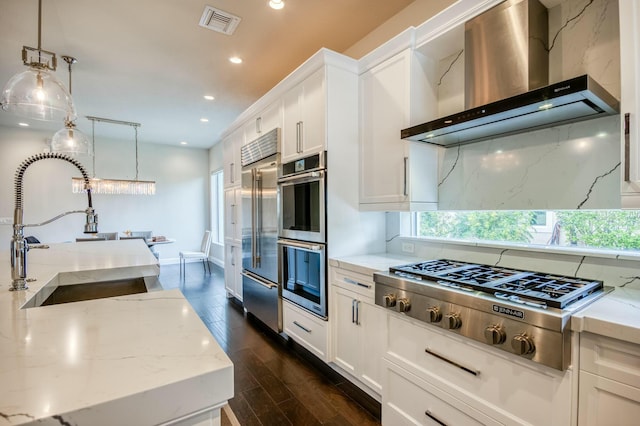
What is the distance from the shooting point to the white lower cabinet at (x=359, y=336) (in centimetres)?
196

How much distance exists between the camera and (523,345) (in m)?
Answer: 1.19

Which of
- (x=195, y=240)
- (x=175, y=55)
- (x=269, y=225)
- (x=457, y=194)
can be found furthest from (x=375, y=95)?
(x=195, y=240)

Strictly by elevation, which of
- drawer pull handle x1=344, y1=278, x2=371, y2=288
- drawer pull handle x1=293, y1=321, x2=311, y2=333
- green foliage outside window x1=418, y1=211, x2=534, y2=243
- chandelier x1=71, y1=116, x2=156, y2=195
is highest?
chandelier x1=71, y1=116, x2=156, y2=195

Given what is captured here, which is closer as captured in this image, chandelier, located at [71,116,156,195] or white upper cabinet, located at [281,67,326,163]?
white upper cabinet, located at [281,67,326,163]

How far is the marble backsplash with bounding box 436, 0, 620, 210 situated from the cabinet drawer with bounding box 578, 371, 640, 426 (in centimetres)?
89

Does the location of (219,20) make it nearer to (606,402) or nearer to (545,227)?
(545,227)

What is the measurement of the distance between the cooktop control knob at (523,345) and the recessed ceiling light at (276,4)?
263cm

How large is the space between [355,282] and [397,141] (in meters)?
1.04

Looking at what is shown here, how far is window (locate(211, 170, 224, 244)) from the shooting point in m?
7.70

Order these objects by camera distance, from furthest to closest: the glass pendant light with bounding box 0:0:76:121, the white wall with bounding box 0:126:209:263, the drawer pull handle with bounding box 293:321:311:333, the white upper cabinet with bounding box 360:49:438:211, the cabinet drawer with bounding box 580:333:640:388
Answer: the white wall with bounding box 0:126:209:263, the drawer pull handle with bounding box 293:321:311:333, the white upper cabinet with bounding box 360:49:438:211, the glass pendant light with bounding box 0:0:76:121, the cabinet drawer with bounding box 580:333:640:388

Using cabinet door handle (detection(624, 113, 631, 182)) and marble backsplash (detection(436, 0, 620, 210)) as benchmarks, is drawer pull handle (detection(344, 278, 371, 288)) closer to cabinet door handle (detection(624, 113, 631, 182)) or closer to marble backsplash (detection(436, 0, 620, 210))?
marble backsplash (detection(436, 0, 620, 210))

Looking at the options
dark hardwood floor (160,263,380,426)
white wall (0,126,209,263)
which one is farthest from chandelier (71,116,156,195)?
dark hardwood floor (160,263,380,426)

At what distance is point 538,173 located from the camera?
5.88ft

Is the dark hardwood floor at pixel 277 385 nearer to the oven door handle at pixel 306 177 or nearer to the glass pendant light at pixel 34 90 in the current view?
the oven door handle at pixel 306 177
